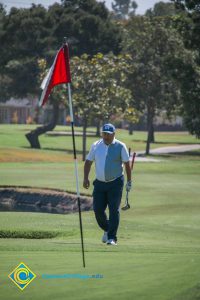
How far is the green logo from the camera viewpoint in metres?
9.20

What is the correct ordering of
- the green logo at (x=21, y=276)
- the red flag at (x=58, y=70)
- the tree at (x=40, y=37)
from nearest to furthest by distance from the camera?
1. the green logo at (x=21, y=276)
2. the red flag at (x=58, y=70)
3. the tree at (x=40, y=37)

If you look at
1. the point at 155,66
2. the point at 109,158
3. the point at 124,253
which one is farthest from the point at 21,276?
the point at 155,66

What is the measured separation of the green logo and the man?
5099 millimetres

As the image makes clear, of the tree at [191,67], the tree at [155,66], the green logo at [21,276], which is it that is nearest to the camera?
the green logo at [21,276]

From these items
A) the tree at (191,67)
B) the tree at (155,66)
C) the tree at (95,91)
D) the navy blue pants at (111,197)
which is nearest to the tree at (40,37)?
the tree at (155,66)

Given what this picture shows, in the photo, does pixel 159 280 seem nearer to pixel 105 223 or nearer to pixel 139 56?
pixel 105 223

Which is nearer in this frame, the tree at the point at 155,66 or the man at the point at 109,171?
the man at the point at 109,171

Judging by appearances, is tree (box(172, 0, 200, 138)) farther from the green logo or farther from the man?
the green logo

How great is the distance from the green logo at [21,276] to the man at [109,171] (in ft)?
16.7

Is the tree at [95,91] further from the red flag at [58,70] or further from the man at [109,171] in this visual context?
the red flag at [58,70]

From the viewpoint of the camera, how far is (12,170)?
1791 inches

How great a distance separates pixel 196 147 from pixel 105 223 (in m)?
77.8

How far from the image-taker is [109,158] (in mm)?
15297

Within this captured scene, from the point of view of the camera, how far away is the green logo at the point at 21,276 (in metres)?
9.20
